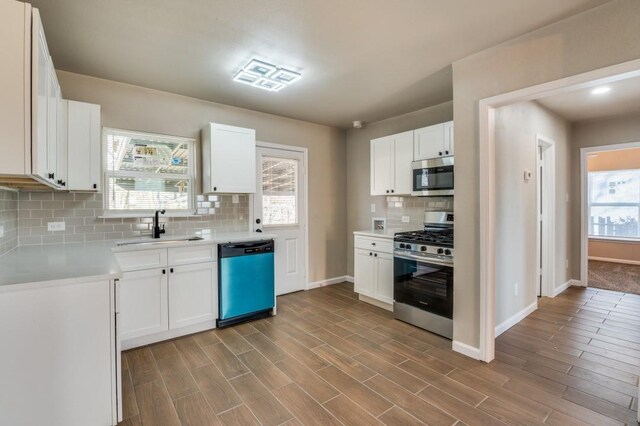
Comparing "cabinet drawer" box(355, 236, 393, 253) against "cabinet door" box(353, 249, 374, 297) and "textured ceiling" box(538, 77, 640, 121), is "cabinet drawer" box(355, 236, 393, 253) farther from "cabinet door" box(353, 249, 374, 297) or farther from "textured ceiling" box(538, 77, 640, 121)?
"textured ceiling" box(538, 77, 640, 121)

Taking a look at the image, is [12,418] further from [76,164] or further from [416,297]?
[416,297]

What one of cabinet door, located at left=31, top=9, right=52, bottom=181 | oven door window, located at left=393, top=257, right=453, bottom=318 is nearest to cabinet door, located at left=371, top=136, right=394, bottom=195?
oven door window, located at left=393, top=257, right=453, bottom=318

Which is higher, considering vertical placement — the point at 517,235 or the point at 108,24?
the point at 108,24

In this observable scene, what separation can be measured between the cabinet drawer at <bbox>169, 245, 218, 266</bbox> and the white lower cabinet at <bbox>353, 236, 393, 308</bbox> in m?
1.91

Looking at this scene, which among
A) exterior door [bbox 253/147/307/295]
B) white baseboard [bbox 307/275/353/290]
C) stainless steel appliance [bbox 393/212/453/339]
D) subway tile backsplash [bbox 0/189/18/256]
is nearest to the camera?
subway tile backsplash [bbox 0/189/18/256]

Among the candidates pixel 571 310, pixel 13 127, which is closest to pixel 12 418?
pixel 13 127

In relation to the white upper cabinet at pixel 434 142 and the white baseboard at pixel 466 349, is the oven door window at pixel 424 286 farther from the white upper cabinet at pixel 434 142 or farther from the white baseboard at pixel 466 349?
the white upper cabinet at pixel 434 142

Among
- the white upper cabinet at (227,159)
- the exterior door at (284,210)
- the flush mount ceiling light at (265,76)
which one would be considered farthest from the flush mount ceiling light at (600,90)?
the white upper cabinet at (227,159)

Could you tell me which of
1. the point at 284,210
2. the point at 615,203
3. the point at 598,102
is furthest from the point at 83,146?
the point at 615,203

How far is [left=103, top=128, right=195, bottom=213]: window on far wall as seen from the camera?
3.18 meters

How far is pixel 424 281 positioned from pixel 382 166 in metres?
1.77

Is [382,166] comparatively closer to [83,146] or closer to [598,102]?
[598,102]

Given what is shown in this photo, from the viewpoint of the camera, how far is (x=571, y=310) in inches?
144

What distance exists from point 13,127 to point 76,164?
1.58 meters
